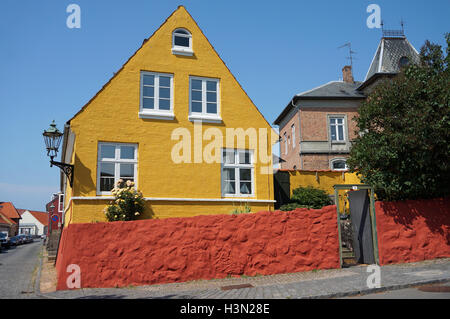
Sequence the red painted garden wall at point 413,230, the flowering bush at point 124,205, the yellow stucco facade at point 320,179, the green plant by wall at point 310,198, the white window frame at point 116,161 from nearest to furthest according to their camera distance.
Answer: the red painted garden wall at point 413,230, the flowering bush at point 124,205, the white window frame at point 116,161, the green plant by wall at point 310,198, the yellow stucco facade at point 320,179

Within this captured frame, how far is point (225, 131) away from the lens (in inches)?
571

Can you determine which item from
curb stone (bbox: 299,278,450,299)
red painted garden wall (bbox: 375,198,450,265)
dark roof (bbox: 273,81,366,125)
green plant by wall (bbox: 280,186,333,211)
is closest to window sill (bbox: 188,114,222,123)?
green plant by wall (bbox: 280,186,333,211)

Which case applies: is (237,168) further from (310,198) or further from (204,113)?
(310,198)

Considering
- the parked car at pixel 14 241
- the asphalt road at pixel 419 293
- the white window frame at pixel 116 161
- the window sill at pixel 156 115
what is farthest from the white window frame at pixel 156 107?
the parked car at pixel 14 241

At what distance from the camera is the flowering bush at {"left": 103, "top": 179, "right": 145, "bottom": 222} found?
12258 millimetres

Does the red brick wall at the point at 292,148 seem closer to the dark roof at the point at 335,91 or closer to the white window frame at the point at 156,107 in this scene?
the dark roof at the point at 335,91

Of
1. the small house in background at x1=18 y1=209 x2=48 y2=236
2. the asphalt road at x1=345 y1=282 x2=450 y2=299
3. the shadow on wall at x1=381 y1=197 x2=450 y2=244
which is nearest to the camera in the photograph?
the asphalt road at x1=345 y1=282 x2=450 y2=299

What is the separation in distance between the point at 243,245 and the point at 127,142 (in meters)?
5.58

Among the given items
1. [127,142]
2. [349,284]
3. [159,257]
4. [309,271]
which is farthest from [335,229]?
[127,142]

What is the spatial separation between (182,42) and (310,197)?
8.42 meters

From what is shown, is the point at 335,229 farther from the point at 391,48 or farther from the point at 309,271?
the point at 391,48

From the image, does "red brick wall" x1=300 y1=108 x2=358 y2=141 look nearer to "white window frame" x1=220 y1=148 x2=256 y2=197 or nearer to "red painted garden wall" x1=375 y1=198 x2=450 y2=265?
"white window frame" x1=220 y1=148 x2=256 y2=197

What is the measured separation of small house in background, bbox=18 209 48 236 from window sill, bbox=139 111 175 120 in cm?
10534

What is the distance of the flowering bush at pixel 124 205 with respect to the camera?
12258mm
